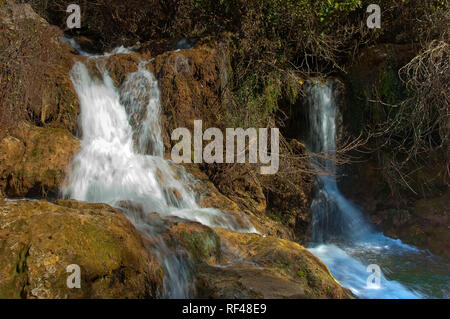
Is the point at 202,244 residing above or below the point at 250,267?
above

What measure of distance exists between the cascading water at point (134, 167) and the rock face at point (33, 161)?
179 millimetres

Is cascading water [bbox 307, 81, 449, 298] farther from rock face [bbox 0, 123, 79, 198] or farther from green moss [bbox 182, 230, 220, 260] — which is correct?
rock face [bbox 0, 123, 79, 198]

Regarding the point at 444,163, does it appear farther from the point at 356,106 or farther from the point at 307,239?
the point at 307,239

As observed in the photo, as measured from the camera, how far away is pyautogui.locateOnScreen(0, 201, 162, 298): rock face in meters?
2.45

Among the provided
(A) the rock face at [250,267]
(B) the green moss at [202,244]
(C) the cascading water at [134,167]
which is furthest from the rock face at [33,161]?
(B) the green moss at [202,244]

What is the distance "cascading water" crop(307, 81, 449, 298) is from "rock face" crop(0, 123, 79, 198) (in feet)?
13.5

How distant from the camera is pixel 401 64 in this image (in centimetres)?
715

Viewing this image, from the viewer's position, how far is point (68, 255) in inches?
103

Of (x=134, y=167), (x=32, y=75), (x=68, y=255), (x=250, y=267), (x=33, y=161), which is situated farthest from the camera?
(x=134, y=167)

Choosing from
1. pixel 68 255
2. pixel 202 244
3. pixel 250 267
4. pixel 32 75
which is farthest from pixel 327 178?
pixel 68 255

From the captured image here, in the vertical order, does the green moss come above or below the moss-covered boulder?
above

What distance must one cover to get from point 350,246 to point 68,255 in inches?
213

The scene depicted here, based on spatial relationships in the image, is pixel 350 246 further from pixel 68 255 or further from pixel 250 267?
pixel 68 255

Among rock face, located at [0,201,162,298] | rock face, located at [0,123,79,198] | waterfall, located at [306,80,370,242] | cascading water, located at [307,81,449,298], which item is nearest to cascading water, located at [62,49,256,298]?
rock face, located at [0,123,79,198]
